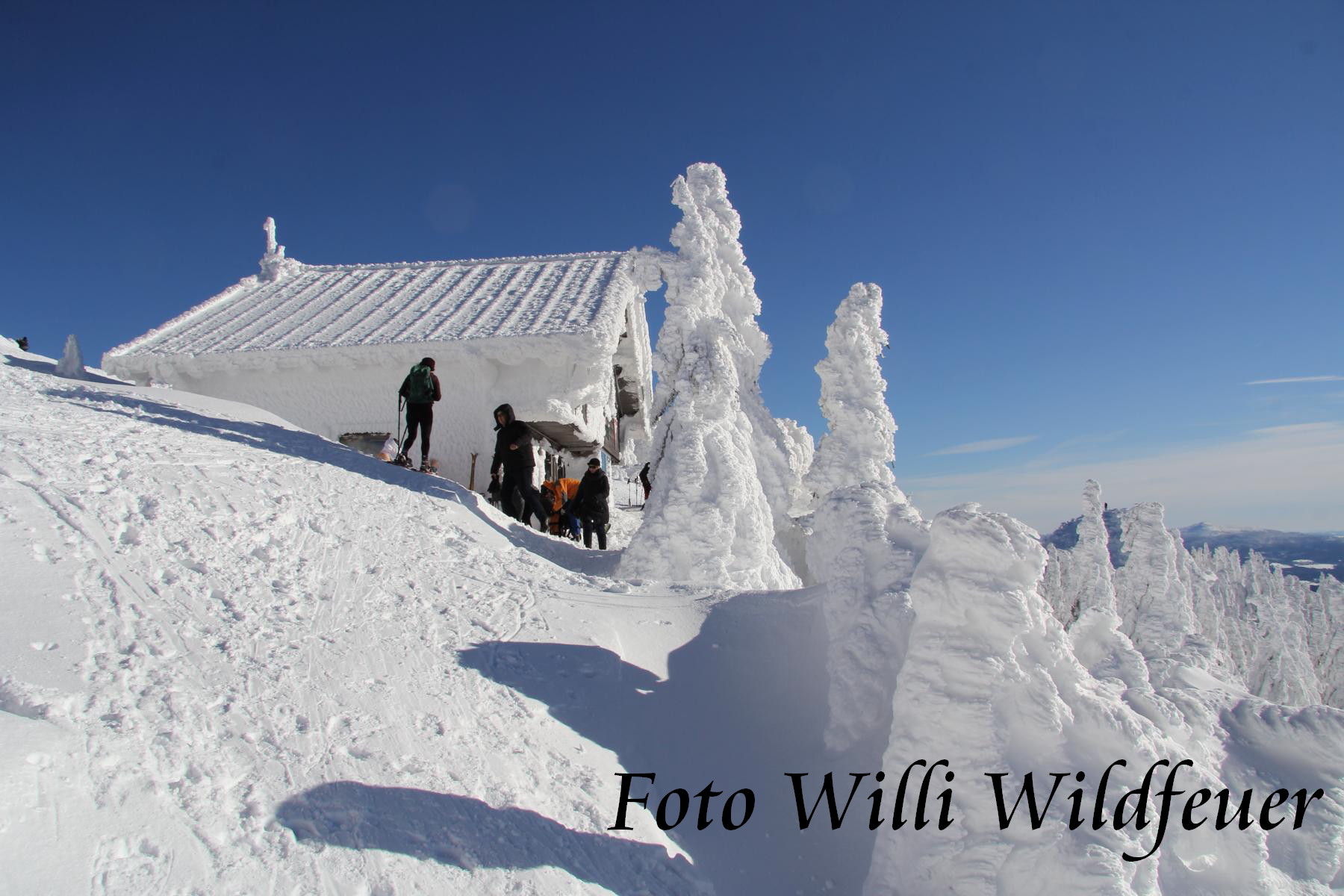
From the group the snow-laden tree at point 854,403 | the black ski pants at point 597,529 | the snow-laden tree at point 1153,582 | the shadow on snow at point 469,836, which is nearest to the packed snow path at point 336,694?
the shadow on snow at point 469,836

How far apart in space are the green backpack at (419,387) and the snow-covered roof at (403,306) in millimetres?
1502

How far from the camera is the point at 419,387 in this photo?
341 inches

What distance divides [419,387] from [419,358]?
177cm

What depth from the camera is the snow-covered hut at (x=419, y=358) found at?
33.0 feet

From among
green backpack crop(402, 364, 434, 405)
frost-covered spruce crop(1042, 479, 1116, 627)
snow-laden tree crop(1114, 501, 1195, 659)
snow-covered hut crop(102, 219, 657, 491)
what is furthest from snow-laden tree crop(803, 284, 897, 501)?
frost-covered spruce crop(1042, 479, 1116, 627)

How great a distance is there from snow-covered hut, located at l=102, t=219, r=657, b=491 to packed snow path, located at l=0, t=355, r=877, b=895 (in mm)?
4257

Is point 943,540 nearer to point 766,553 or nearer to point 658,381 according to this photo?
point 766,553

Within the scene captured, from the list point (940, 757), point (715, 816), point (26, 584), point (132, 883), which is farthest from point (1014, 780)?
point (26, 584)

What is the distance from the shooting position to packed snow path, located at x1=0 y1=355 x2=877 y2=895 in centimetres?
242

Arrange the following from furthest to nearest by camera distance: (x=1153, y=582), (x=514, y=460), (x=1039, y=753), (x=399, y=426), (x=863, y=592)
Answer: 1. (x=1153, y=582)
2. (x=399, y=426)
3. (x=514, y=460)
4. (x=863, y=592)
5. (x=1039, y=753)

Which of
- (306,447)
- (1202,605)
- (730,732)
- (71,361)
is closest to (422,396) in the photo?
(306,447)

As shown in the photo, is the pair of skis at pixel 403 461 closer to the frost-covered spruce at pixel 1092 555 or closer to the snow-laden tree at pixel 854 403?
the snow-laden tree at pixel 854 403

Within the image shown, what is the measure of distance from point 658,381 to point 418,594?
18.0 ft

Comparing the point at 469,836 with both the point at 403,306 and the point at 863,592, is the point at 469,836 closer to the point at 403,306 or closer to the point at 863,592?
the point at 863,592
